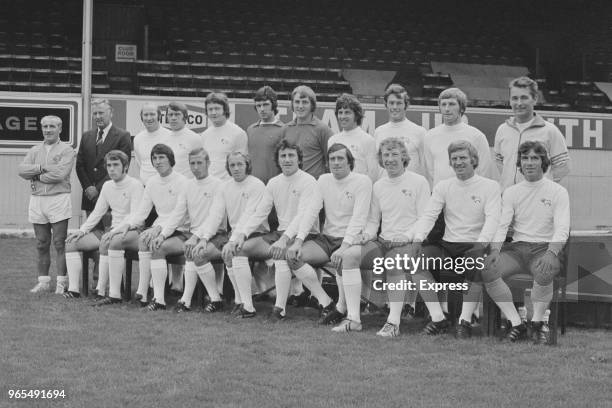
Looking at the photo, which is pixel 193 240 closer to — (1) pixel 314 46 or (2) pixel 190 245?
(2) pixel 190 245

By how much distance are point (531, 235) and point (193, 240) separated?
A: 2.62 m

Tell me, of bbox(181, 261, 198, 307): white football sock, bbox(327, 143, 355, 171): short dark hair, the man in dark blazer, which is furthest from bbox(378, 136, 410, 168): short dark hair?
the man in dark blazer

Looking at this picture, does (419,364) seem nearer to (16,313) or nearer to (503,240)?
(503,240)

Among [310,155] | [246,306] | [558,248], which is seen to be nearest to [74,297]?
[246,306]

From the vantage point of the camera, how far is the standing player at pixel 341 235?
6270 mm

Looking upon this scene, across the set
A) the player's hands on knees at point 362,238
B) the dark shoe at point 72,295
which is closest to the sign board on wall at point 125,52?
the dark shoe at point 72,295

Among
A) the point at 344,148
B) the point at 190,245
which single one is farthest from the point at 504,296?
the point at 190,245

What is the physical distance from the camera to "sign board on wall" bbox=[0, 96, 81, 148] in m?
13.5

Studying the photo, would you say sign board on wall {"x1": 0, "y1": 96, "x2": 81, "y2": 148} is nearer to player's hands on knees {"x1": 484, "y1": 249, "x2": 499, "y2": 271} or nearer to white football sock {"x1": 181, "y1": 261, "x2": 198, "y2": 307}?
white football sock {"x1": 181, "y1": 261, "x2": 198, "y2": 307}

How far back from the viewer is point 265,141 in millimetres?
7520

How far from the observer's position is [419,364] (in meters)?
5.02

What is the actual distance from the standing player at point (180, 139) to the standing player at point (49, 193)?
100cm

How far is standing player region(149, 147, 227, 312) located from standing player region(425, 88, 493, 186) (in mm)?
1728

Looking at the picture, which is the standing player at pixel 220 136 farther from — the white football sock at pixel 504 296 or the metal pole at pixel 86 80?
the metal pole at pixel 86 80
